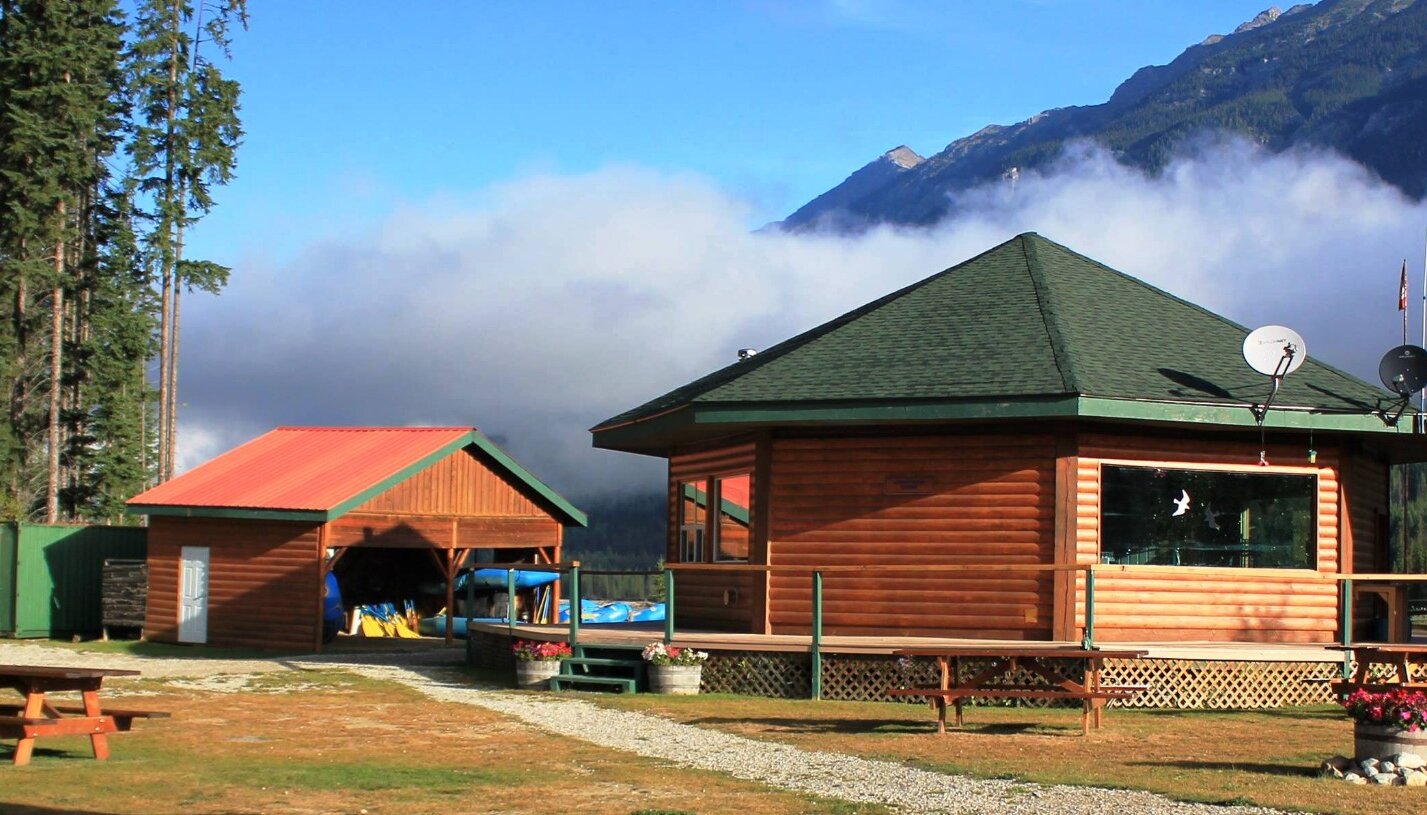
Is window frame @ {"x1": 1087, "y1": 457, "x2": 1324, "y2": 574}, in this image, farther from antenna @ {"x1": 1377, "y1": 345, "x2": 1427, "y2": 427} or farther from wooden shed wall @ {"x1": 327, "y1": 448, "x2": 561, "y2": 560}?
wooden shed wall @ {"x1": 327, "y1": 448, "x2": 561, "y2": 560}

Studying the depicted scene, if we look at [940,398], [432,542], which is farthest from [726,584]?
[432,542]

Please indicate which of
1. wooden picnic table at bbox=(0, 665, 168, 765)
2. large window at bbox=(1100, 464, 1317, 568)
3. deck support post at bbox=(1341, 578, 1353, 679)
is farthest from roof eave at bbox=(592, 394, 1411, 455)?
wooden picnic table at bbox=(0, 665, 168, 765)

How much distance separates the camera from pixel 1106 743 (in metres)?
13.3

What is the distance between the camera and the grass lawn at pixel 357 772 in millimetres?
9773

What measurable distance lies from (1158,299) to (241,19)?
101 feet

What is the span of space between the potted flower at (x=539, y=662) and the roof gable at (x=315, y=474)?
26.5 ft

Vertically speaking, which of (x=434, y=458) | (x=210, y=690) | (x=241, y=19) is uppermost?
(x=241, y=19)

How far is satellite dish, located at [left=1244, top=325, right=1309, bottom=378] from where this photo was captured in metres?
17.5

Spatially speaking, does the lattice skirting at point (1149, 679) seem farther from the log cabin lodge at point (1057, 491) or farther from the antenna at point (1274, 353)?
the antenna at point (1274, 353)

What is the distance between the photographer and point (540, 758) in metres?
12.2

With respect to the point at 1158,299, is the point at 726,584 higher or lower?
lower

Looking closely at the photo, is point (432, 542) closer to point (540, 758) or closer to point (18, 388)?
point (540, 758)

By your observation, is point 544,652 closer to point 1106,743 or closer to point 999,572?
point 999,572

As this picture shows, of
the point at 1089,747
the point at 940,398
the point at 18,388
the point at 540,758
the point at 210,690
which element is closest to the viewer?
the point at 540,758
